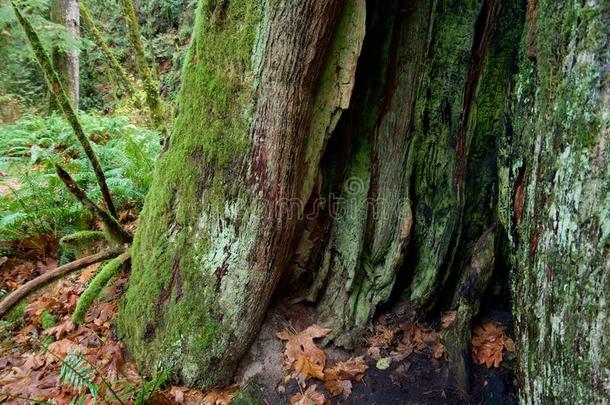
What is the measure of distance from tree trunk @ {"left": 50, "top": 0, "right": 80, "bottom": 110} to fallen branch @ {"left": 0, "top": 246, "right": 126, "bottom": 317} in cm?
536

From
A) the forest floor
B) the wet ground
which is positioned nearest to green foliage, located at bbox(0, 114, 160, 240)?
the forest floor

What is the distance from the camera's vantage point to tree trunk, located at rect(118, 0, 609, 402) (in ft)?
8.59

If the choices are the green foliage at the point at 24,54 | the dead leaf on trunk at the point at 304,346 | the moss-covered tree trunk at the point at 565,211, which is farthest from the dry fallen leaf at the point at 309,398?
the green foliage at the point at 24,54

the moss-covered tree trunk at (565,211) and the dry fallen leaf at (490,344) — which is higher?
the moss-covered tree trunk at (565,211)

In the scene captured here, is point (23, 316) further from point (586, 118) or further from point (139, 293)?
point (586, 118)

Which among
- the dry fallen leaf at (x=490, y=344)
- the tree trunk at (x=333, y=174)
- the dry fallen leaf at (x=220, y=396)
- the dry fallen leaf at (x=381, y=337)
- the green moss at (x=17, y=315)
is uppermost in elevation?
the tree trunk at (x=333, y=174)

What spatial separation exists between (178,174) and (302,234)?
1097 mm

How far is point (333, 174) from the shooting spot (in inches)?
127

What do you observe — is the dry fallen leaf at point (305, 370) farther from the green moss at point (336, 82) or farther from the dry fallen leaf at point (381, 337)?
the green moss at point (336, 82)

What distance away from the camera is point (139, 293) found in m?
3.19

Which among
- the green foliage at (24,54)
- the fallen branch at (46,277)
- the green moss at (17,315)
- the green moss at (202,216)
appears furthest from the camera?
the green foliage at (24,54)

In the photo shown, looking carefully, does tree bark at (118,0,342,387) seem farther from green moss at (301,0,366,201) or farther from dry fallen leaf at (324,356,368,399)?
dry fallen leaf at (324,356,368,399)

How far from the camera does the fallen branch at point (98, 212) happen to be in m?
3.46

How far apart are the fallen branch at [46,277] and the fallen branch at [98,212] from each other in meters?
0.12
